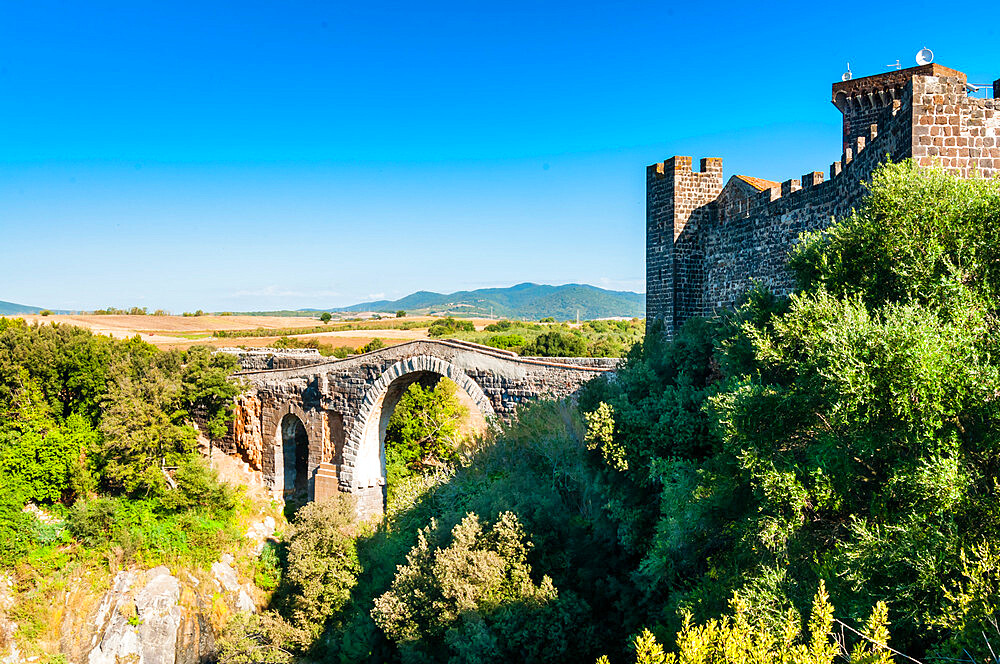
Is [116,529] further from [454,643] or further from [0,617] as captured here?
[454,643]

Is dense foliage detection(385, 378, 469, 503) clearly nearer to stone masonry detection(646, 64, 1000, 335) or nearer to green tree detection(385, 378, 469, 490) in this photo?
green tree detection(385, 378, 469, 490)

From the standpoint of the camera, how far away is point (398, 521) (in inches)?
589

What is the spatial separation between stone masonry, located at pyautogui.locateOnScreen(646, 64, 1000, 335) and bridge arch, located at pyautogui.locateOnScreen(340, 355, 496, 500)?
6470 mm

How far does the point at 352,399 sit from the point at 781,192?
1280 centimetres

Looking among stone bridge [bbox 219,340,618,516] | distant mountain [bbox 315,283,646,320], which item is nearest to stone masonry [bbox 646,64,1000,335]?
stone bridge [bbox 219,340,618,516]

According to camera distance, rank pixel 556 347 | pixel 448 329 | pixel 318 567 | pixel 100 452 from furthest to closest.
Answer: pixel 448 329, pixel 556 347, pixel 100 452, pixel 318 567

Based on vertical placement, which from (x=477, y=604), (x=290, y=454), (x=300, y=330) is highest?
(x=300, y=330)

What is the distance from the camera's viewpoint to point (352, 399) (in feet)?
61.7

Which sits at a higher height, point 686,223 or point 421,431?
point 686,223

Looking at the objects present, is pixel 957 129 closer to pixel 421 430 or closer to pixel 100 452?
pixel 100 452

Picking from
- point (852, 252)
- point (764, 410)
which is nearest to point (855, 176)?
point (852, 252)

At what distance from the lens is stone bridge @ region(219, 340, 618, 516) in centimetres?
1577

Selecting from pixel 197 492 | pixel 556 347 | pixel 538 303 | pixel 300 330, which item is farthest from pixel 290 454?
pixel 538 303

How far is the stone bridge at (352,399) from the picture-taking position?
1577 cm
